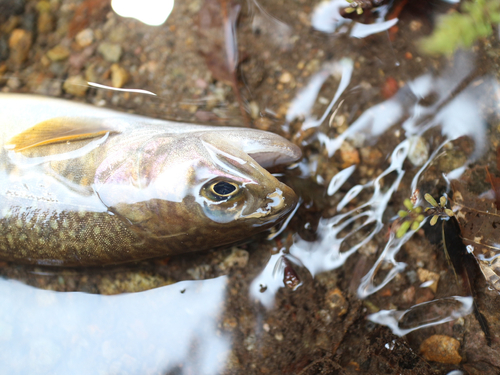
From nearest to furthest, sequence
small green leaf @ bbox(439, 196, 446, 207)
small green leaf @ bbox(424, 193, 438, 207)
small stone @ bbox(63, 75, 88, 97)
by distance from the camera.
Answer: small green leaf @ bbox(424, 193, 438, 207) < small green leaf @ bbox(439, 196, 446, 207) < small stone @ bbox(63, 75, 88, 97)

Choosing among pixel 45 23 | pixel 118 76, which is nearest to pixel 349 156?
pixel 118 76

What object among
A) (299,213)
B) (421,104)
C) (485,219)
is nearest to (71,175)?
(299,213)

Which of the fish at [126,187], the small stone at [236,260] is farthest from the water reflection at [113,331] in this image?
the fish at [126,187]

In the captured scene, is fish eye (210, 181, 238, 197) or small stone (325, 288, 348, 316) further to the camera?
small stone (325, 288, 348, 316)

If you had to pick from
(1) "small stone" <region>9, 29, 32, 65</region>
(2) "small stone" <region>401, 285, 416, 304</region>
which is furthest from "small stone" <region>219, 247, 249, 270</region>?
(1) "small stone" <region>9, 29, 32, 65</region>

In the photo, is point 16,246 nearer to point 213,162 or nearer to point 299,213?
point 213,162

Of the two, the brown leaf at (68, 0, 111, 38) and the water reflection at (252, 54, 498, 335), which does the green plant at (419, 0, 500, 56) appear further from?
the brown leaf at (68, 0, 111, 38)
